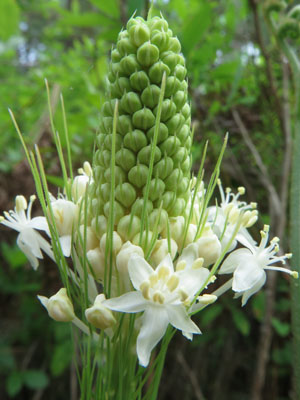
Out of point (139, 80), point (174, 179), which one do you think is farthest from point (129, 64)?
point (174, 179)

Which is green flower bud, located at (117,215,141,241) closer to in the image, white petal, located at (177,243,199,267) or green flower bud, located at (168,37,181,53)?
white petal, located at (177,243,199,267)

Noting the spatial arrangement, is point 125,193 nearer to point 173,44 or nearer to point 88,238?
point 88,238

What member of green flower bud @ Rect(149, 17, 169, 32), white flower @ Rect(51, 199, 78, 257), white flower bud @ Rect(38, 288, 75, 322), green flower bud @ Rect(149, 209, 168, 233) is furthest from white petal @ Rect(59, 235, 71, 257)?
green flower bud @ Rect(149, 17, 169, 32)

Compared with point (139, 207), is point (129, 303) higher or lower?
lower

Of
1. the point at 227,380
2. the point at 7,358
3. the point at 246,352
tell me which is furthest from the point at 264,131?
the point at 7,358

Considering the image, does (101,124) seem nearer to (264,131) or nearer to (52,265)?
(52,265)

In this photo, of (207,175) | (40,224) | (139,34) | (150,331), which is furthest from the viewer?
(207,175)
